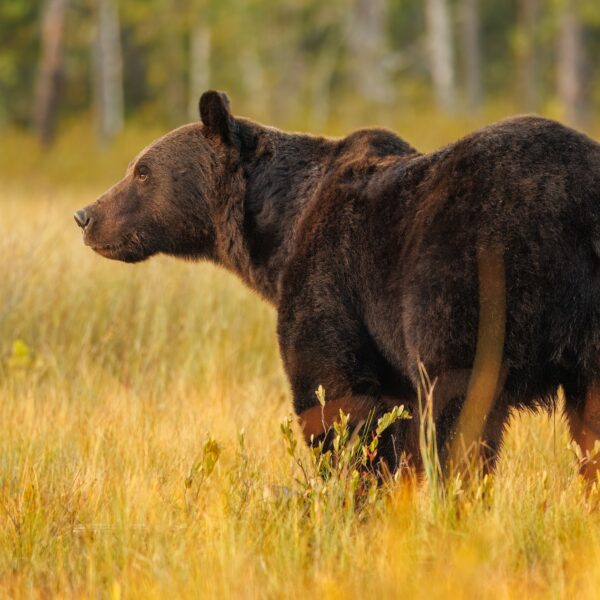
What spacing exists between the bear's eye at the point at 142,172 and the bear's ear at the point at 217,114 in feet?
1.20

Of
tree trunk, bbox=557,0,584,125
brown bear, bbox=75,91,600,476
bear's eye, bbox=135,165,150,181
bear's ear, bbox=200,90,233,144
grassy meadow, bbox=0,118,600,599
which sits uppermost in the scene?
tree trunk, bbox=557,0,584,125

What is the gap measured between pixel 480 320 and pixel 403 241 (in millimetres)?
508

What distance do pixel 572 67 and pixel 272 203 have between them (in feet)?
66.1

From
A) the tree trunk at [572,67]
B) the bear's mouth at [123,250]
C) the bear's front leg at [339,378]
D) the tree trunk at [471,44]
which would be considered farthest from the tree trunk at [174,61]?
the bear's front leg at [339,378]

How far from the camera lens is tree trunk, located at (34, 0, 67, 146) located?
2453 cm

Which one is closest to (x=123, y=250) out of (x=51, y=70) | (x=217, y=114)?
(x=217, y=114)

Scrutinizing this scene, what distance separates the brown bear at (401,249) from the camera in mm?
3742

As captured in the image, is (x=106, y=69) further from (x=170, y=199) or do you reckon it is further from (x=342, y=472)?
(x=342, y=472)

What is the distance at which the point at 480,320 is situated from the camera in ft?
12.4

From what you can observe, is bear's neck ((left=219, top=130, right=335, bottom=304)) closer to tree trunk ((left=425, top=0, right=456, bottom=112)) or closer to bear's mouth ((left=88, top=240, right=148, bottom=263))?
bear's mouth ((left=88, top=240, right=148, bottom=263))

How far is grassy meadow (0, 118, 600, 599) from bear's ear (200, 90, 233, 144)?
1363 mm

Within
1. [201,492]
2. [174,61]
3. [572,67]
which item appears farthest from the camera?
[174,61]

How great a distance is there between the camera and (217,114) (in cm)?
516

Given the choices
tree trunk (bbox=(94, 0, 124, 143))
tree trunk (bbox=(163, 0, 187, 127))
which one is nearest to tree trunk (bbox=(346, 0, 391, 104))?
tree trunk (bbox=(94, 0, 124, 143))
